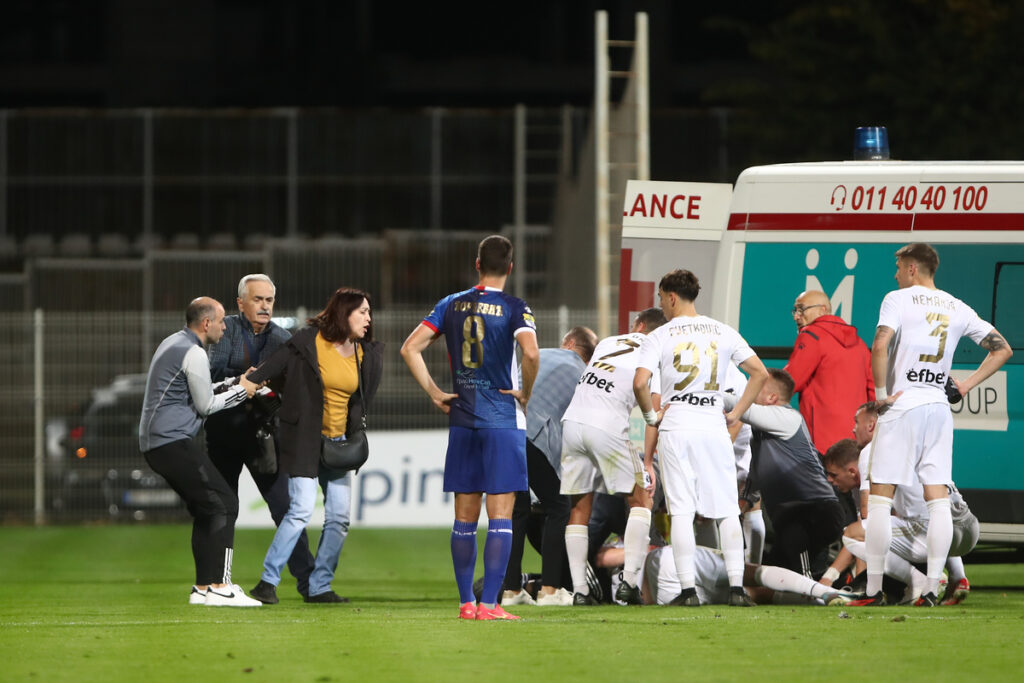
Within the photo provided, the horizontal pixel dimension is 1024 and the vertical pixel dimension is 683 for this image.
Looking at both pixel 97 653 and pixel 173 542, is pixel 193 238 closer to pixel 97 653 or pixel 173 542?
pixel 173 542

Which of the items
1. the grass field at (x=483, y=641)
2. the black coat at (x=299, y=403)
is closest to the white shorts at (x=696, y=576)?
the grass field at (x=483, y=641)

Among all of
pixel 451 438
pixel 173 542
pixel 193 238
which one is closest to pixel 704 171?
pixel 193 238

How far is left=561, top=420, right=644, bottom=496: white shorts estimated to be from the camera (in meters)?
9.70

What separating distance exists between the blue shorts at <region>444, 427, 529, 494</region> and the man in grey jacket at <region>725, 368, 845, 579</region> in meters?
2.10

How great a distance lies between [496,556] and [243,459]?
2.54m

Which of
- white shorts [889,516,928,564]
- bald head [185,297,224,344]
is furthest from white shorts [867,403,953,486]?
bald head [185,297,224,344]

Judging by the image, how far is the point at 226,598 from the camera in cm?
951

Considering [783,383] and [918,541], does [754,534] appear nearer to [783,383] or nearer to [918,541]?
[783,383]

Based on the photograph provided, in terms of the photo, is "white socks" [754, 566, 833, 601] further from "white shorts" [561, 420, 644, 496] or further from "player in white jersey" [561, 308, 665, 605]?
"white shorts" [561, 420, 644, 496]

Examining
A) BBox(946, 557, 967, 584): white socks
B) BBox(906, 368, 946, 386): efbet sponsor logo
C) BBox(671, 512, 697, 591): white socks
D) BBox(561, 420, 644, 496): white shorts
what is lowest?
BBox(946, 557, 967, 584): white socks

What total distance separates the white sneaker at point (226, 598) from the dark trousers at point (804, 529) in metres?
3.06

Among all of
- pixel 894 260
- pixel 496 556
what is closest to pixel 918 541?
pixel 894 260

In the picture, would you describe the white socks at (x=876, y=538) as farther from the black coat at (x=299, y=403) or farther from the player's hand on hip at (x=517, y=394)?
the black coat at (x=299, y=403)

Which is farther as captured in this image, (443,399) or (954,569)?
(954,569)
